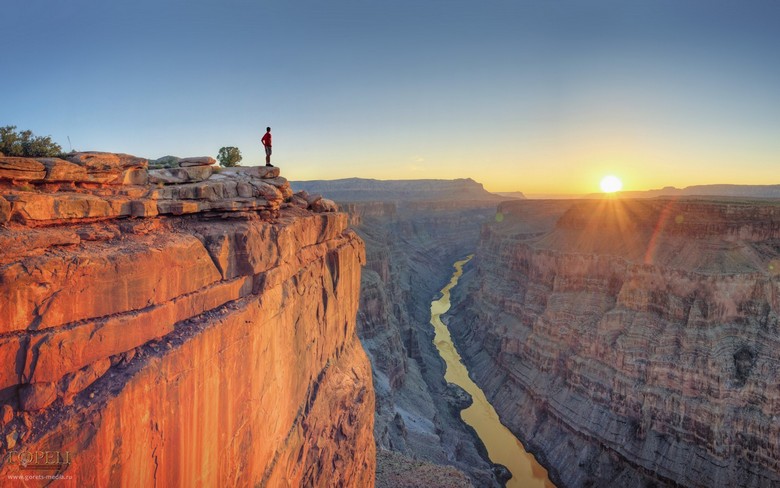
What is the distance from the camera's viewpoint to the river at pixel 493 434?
30719 mm

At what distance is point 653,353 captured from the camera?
30.9 meters

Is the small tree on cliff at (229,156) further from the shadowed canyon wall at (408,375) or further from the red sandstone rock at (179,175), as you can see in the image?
the shadowed canyon wall at (408,375)

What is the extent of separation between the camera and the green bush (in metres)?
9.25

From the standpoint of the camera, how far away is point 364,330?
1558 inches

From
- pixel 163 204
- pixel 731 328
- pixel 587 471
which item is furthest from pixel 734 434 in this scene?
pixel 163 204

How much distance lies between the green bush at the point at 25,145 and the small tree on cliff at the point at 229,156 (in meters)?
6.70

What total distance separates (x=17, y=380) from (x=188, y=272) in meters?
2.95

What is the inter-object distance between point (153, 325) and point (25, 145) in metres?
5.86

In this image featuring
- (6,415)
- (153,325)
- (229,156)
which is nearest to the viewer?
(6,415)

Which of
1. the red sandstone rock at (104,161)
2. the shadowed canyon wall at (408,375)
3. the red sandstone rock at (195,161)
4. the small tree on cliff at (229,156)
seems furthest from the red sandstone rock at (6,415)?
the shadowed canyon wall at (408,375)

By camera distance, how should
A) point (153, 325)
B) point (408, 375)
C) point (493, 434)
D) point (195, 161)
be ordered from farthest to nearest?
1. point (408, 375)
2. point (493, 434)
3. point (195, 161)
4. point (153, 325)

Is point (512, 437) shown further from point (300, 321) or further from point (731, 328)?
point (300, 321)

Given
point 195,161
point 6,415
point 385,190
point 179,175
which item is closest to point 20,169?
point 179,175

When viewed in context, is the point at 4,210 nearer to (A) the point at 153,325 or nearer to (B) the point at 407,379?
(A) the point at 153,325
